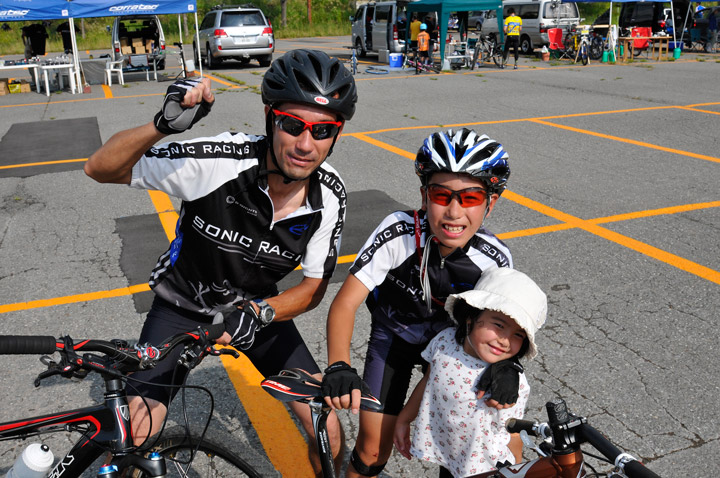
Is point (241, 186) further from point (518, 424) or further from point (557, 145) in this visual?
point (557, 145)

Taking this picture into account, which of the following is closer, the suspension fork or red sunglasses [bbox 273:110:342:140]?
the suspension fork

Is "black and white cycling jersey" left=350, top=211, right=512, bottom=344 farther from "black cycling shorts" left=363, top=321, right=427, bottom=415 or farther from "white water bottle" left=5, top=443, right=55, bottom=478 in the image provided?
"white water bottle" left=5, top=443, right=55, bottom=478

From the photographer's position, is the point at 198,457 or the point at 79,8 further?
the point at 79,8

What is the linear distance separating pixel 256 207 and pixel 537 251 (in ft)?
13.3

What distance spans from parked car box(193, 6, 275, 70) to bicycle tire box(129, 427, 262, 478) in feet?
71.1

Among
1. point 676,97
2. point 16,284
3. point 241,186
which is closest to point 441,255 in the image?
point 241,186

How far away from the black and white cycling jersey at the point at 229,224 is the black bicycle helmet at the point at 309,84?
279 millimetres

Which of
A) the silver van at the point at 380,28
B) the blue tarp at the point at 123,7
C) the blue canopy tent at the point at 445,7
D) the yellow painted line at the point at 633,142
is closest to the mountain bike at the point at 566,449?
the yellow painted line at the point at 633,142

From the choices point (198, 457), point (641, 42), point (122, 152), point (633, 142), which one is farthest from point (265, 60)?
point (198, 457)

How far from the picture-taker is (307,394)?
2.15 meters

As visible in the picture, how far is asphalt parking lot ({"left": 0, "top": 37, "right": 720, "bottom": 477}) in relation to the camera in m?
3.82

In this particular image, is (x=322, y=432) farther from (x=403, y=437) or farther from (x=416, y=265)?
(x=416, y=265)

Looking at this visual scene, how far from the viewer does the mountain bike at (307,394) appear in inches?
83.3

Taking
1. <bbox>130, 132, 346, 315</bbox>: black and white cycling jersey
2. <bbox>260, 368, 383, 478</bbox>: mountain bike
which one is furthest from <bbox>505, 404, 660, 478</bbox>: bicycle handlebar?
<bbox>130, 132, 346, 315</bbox>: black and white cycling jersey
